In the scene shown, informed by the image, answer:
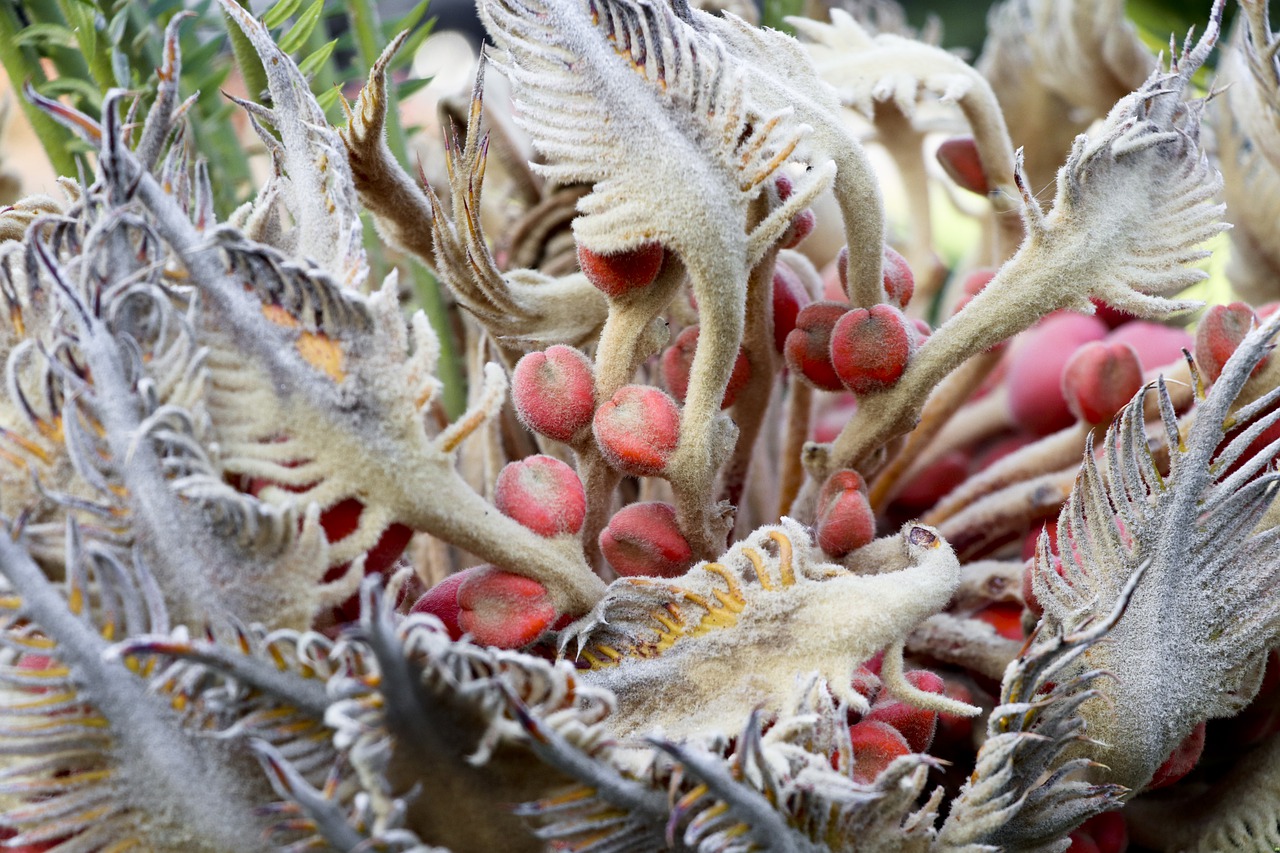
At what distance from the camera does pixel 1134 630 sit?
1.19ft

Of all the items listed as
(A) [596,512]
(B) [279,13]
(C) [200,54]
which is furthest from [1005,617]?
(C) [200,54]

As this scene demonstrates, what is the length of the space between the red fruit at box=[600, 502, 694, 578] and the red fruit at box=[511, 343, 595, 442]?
40 mm

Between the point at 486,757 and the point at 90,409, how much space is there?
0.15 m

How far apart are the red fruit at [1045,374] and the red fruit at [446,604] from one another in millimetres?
366

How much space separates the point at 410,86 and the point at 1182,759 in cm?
50

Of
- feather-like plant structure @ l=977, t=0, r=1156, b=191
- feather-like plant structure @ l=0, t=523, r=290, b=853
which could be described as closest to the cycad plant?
feather-like plant structure @ l=0, t=523, r=290, b=853

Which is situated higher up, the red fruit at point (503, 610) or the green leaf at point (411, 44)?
the green leaf at point (411, 44)

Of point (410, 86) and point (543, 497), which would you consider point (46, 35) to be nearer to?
point (410, 86)

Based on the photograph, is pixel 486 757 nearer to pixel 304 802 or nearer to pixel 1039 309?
pixel 304 802

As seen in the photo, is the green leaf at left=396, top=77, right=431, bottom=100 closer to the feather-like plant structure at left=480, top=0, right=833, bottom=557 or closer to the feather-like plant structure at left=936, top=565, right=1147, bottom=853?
the feather-like plant structure at left=480, top=0, right=833, bottom=557

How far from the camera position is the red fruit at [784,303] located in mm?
456

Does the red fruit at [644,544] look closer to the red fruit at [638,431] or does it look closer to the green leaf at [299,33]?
the red fruit at [638,431]

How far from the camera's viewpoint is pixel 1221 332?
0.43m

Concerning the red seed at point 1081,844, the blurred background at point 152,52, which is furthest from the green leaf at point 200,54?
the red seed at point 1081,844
